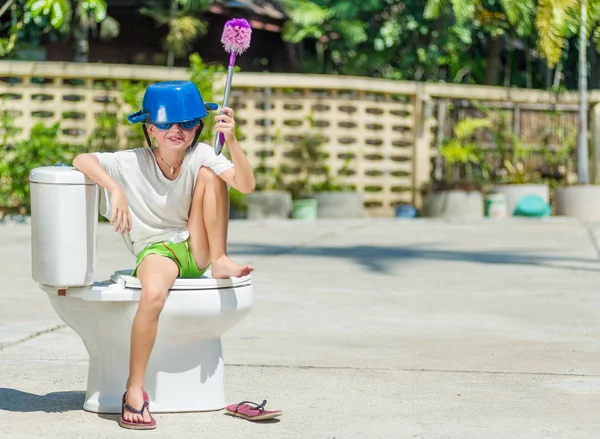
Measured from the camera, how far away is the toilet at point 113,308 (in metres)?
4.10

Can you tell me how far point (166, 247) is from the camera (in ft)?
14.1

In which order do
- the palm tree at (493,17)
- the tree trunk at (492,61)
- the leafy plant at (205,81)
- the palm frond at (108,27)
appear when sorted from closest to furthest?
1. the leafy plant at (205,81)
2. the palm tree at (493,17)
3. the palm frond at (108,27)
4. the tree trunk at (492,61)

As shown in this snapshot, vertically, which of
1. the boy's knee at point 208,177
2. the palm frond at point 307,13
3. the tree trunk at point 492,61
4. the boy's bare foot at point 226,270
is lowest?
the boy's bare foot at point 226,270

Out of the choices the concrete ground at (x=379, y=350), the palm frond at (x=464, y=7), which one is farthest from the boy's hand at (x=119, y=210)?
the palm frond at (x=464, y=7)

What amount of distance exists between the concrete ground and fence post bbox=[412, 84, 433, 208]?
558 centimetres

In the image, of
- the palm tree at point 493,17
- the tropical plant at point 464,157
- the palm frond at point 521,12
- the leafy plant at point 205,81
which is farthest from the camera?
the palm tree at point 493,17

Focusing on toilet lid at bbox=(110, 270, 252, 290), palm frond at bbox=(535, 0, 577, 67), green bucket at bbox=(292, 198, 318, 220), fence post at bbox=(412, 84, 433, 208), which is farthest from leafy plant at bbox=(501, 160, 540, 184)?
toilet lid at bbox=(110, 270, 252, 290)

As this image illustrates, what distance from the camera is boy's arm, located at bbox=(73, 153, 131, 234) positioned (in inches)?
164

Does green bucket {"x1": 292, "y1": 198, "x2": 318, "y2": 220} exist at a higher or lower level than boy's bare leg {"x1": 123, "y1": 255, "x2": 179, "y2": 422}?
lower

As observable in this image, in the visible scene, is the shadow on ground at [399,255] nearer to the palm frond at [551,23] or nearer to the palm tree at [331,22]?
the palm frond at [551,23]

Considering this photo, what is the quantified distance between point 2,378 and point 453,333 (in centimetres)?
236

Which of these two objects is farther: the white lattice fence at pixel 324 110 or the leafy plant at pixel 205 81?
the white lattice fence at pixel 324 110

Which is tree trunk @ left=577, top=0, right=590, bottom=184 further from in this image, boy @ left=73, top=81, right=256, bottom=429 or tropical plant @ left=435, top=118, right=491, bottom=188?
boy @ left=73, top=81, right=256, bottom=429

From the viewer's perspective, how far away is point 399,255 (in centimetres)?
1020
